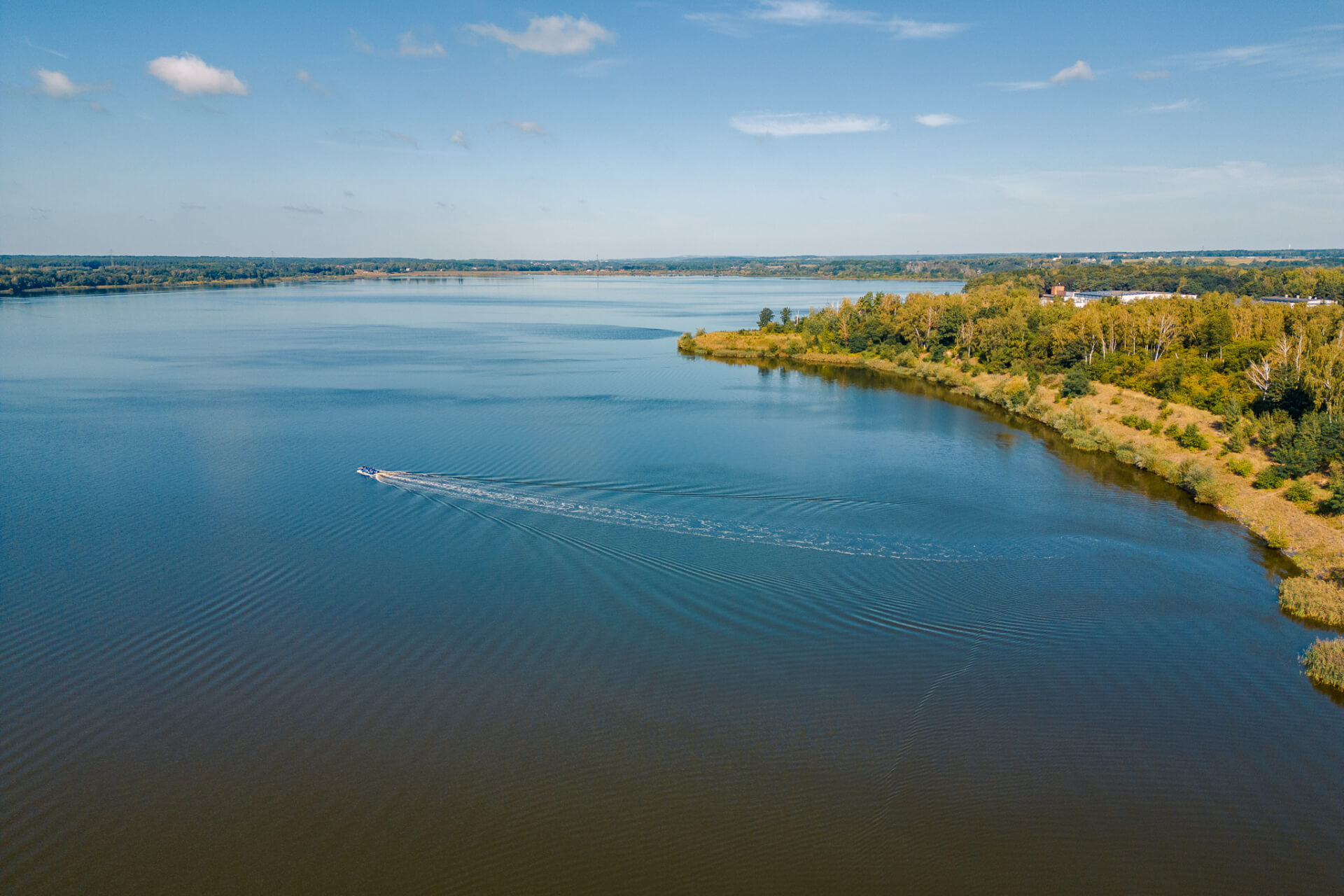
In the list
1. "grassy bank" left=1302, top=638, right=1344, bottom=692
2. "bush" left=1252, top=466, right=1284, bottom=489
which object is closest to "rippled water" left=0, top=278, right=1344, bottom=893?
"grassy bank" left=1302, top=638, right=1344, bottom=692

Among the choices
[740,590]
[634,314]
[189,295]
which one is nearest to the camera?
[740,590]

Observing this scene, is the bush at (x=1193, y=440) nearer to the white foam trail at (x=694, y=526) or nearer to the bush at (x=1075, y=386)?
the bush at (x=1075, y=386)

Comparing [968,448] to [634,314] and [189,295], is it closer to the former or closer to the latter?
[634,314]

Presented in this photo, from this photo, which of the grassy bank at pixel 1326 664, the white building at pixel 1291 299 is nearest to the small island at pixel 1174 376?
the grassy bank at pixel 1326 664

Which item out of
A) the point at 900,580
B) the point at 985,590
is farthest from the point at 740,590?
the point at 985,590

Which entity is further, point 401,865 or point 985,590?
point 985,590

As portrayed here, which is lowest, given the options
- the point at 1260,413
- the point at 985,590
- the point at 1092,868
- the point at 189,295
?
the point at 1092,868

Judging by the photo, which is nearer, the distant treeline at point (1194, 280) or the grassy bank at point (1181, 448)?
the grassy bank at point (1181, 448)
